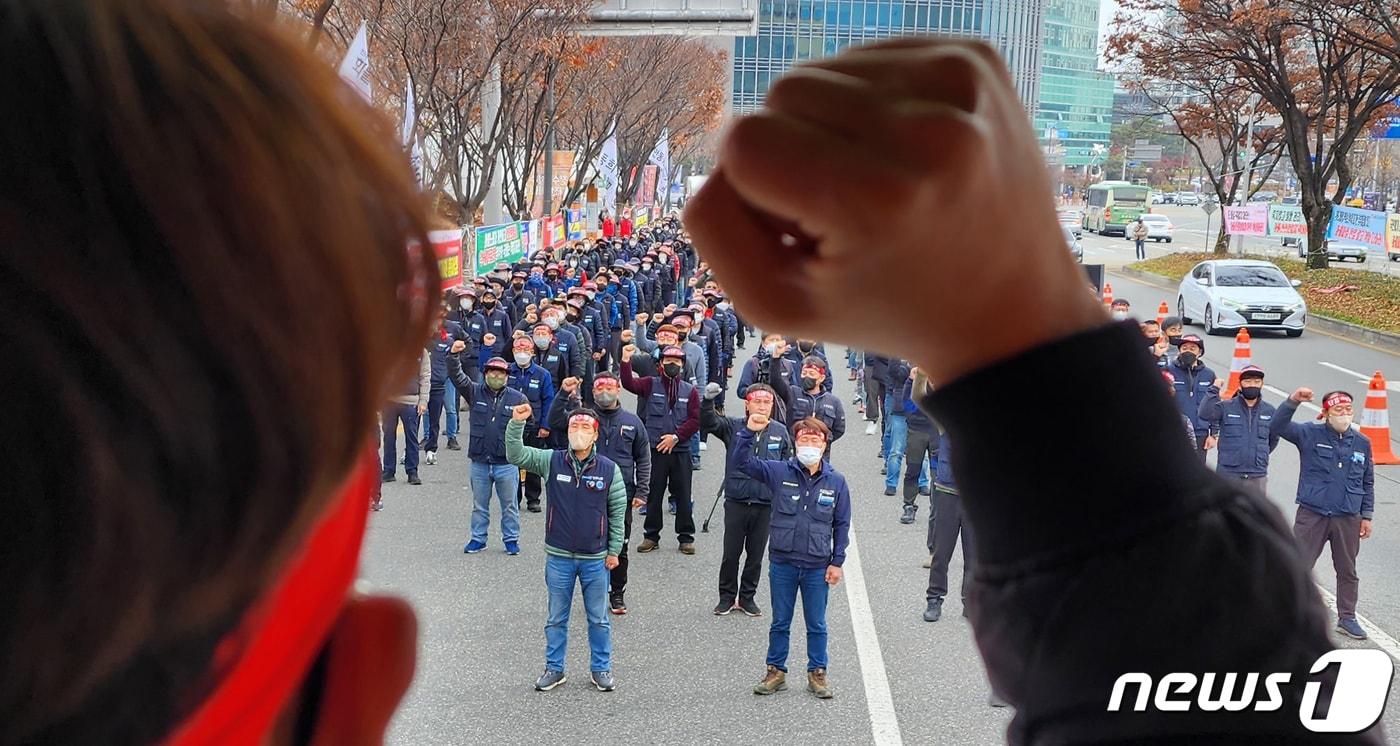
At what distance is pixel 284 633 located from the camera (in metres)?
0.49

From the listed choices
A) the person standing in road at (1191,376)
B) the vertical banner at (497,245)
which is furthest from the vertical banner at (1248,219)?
the person standing in road at (1191,376)

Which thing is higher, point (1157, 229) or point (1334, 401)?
point (1157, 229)

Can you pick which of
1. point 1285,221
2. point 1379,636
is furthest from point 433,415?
point 1285,221

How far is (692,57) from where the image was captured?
25.5 m

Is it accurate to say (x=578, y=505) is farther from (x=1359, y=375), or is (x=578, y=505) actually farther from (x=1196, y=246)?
(x=1196, y=246)

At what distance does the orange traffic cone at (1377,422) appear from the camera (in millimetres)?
10875

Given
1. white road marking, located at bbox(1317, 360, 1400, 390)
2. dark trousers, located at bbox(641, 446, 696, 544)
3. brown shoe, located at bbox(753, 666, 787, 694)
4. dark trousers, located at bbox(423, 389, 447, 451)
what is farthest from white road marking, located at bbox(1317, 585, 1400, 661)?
white road marking, located at bbox(1317, 360, 1400, 390)

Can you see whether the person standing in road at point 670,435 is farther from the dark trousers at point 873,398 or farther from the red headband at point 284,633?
the red headband at point 284,633

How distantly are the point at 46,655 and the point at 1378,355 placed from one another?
21.7 metres

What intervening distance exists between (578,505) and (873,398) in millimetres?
7561

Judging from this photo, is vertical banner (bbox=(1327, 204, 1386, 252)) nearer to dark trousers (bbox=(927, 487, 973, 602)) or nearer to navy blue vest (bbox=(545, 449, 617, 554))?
dark trousers (bbox=(927, 487, 973, 602))

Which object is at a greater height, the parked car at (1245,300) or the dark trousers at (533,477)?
the parked car at (1245,300)

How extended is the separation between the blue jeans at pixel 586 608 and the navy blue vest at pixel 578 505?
11 cm

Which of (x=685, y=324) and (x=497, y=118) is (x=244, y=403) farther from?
(x=497, y=118)
